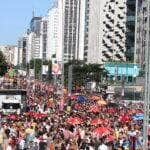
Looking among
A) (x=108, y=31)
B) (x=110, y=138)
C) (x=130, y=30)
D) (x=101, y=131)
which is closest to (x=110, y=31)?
(x=108, y=31)

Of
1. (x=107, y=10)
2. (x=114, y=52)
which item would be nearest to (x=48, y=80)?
(x=114, y=52)

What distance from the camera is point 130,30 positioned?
146 meters

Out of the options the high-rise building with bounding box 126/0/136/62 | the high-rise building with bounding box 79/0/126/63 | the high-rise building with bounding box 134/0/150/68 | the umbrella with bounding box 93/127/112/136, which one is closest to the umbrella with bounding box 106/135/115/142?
the umbrella with bounding box 93/127/112/136

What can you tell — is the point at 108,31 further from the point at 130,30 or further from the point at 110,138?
the point at 110,138

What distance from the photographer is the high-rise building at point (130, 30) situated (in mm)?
145500

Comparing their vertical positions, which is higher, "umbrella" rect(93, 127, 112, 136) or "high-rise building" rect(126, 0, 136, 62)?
"high-rise building" rect(126, 0, 136, 62)

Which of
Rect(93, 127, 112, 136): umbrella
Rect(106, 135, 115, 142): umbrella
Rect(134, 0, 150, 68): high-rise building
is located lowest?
Rect(106, 135, 115, 142): umbrella

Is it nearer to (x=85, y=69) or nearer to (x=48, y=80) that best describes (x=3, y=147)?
(x=85, y=69)

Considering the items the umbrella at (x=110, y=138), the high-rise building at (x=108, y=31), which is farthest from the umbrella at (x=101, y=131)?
the high-rise building at (x=108, y=31)

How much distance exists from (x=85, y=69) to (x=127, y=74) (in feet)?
107

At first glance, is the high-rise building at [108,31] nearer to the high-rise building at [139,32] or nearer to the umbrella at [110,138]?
the high-rise building at [139,32]

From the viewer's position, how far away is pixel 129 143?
89.0 ft

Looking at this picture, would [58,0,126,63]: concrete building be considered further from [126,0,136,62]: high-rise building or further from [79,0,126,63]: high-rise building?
[126,0,136,62]: high-rise building

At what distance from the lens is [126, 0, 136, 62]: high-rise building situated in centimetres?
14550
